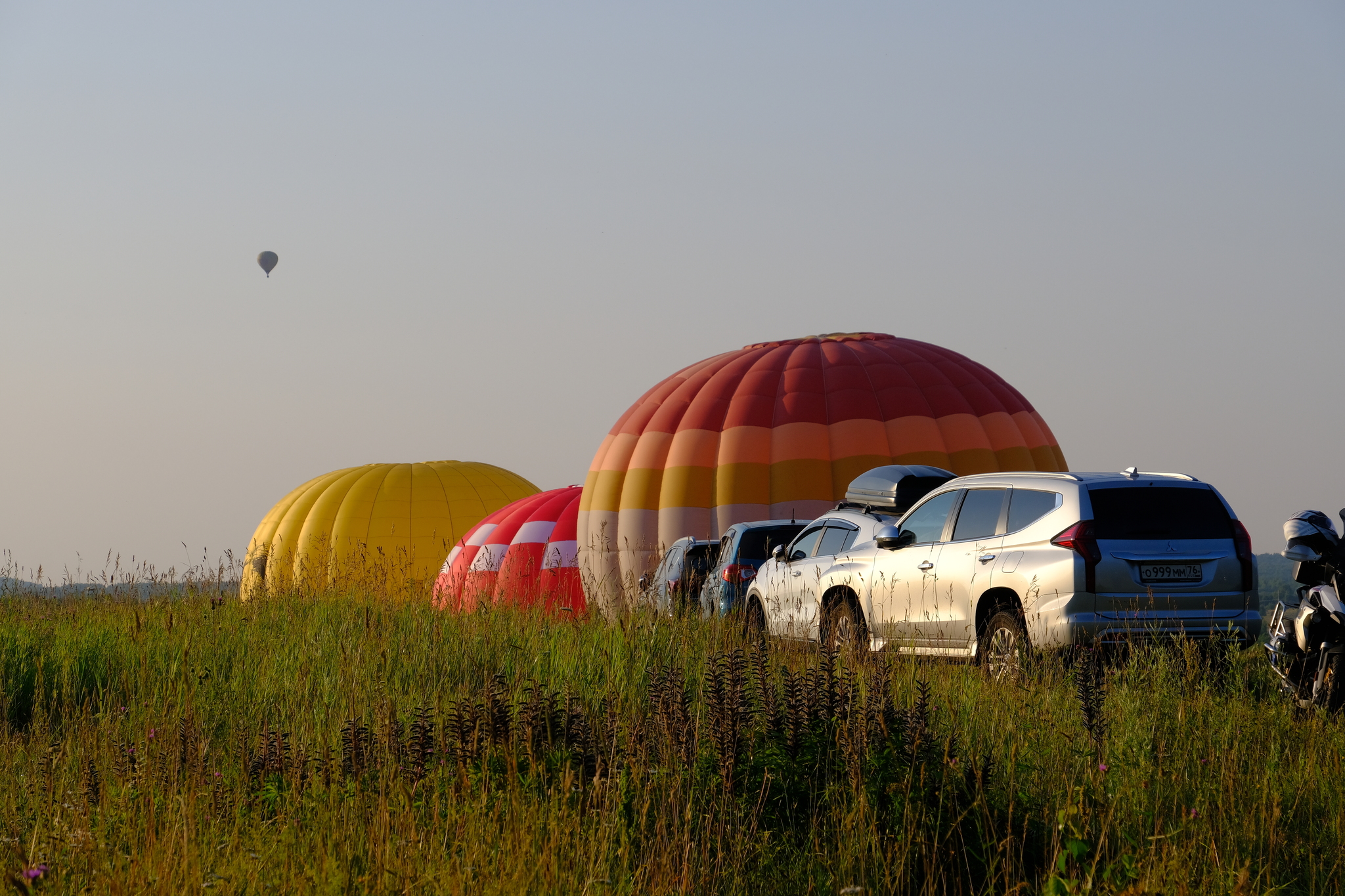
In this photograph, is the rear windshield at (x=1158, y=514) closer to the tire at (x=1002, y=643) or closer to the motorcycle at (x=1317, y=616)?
the tire at (x=1002, y=643)

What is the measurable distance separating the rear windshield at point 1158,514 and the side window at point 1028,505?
0.34 m

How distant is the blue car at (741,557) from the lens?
15383 millimetres

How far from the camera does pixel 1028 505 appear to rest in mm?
9805

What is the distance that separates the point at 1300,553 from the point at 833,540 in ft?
20.1

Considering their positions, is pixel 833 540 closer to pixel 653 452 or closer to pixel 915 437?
pixel 915 437

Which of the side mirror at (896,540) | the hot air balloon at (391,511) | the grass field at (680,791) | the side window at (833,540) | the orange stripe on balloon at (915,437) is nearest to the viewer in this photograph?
the grass field at (680,791)

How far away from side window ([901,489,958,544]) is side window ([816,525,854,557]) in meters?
1.52

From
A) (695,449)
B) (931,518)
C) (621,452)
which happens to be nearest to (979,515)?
(931,518)

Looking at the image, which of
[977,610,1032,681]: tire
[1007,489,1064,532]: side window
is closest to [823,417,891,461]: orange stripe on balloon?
[1007,489,1064,532]: side window

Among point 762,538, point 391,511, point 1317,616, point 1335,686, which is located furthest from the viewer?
point 391,511

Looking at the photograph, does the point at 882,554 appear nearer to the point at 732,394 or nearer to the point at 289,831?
the point at 289,831

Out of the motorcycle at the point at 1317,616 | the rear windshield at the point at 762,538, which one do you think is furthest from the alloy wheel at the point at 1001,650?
the rear windshield at the point at 762,538

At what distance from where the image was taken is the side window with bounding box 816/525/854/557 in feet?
42.5

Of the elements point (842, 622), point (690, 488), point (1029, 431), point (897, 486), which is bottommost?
point (842, 622)
